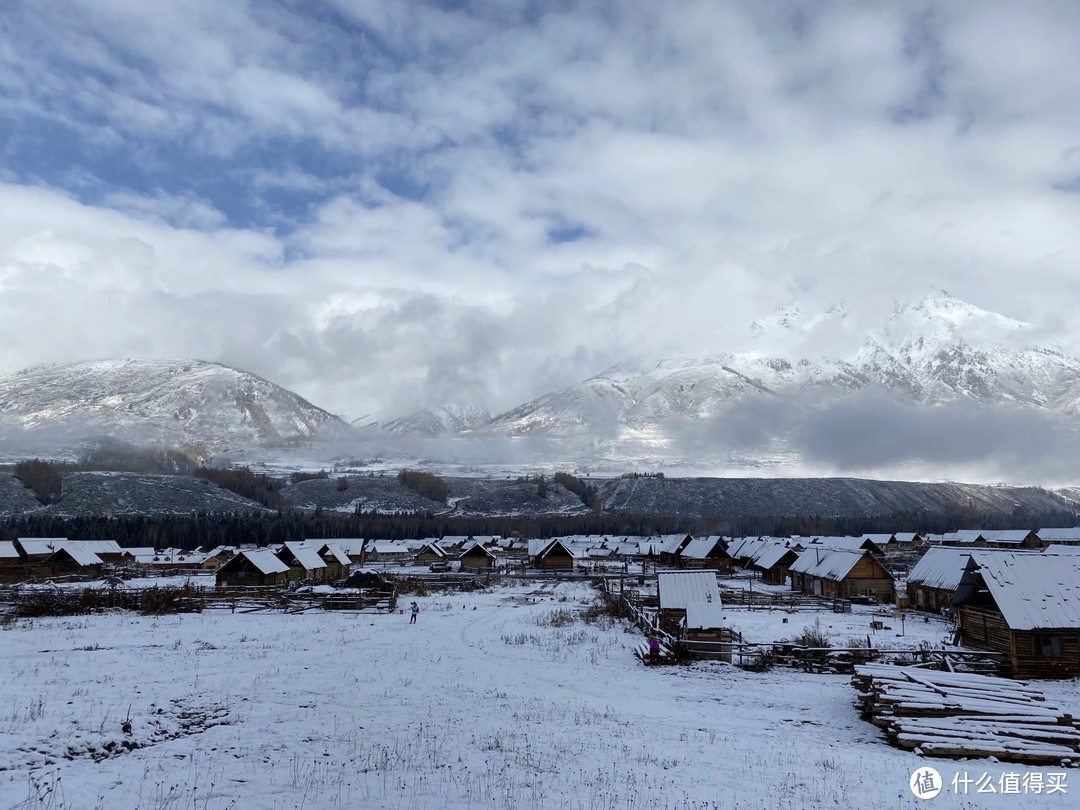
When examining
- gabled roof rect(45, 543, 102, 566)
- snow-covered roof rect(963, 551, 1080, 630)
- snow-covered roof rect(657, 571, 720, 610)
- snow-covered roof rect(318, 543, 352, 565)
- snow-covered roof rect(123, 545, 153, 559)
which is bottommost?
snow-covered roof rect(123, 545, 153, 559)

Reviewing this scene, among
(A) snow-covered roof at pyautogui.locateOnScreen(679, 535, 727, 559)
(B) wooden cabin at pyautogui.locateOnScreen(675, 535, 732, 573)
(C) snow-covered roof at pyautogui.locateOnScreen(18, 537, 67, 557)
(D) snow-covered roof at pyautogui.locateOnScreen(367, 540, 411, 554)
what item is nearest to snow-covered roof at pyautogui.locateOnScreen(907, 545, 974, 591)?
(A) snow-covered roof at pyautogui.locateOnScreen(679, 535, 727, 559)

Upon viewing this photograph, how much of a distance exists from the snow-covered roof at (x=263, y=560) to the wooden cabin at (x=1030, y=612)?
171 feet

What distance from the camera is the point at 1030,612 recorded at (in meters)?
28.9

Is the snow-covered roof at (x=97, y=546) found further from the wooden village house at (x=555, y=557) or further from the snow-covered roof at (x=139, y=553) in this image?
the wooden village house at (x=555, y=557)

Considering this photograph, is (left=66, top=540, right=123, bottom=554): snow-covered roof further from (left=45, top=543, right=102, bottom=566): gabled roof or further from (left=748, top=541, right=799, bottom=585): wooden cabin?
(left=748, top=541, right=799, bottom=585): wooden cabin

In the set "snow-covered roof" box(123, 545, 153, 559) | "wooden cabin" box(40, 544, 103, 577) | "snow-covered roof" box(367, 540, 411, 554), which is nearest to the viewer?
"wooden cabin" box(40, 544, 103, 577)

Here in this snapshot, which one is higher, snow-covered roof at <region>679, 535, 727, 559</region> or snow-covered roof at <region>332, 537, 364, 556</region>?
snow-covered roof at <region>679, 535, 727, 559</region>

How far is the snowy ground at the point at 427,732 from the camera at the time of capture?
13523 mm

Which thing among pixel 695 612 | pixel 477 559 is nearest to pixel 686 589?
pixel 695 612

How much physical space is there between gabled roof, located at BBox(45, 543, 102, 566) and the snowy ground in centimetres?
5762

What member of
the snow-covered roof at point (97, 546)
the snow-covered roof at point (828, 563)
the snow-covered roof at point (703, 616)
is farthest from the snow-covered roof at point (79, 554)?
the snow-covered roof at point (828, 563)

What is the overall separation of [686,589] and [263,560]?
136 feet

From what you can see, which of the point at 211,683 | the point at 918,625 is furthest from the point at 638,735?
the point at 918,625

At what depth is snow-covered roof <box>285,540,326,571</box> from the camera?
70375 mm
